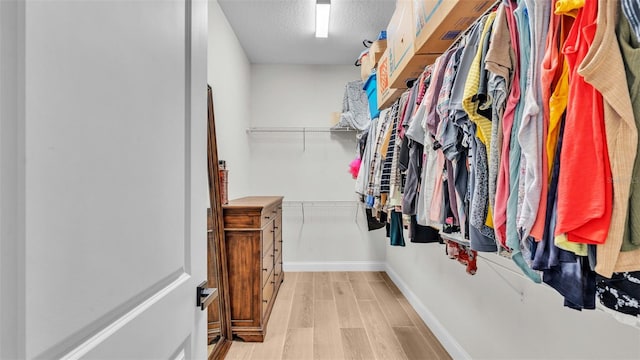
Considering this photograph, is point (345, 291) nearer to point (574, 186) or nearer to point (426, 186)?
point (426, 186)

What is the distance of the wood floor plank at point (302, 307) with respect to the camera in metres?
2.55

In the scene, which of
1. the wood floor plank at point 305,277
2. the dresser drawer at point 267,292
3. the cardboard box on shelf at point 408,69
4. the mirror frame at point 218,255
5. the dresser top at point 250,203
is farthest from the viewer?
the wood floor plank at point 305,277

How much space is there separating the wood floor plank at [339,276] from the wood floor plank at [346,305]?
11cm

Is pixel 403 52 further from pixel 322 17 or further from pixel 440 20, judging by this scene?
pixel 322 17

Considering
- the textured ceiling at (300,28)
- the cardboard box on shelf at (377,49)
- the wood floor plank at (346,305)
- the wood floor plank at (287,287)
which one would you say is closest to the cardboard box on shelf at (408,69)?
the cardboard box on shelf at (377,49)

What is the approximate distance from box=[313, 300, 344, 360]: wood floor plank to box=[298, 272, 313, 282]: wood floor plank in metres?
0.67

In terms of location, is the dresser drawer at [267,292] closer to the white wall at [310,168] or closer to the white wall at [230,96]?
the white wall at [230,96]

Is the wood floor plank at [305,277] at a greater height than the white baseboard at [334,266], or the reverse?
the white baseboard at [334,266]

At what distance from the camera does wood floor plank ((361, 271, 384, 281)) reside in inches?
145

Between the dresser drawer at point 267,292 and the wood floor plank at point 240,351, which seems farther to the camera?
the dresser drawer at point 267,292

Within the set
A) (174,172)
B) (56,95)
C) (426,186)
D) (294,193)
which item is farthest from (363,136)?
(56,95)

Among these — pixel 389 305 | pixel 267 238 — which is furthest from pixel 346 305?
pixel 267 238

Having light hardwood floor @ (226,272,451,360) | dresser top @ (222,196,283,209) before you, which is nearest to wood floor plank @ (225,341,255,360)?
light hardwood floor @ (226,272,451,360)

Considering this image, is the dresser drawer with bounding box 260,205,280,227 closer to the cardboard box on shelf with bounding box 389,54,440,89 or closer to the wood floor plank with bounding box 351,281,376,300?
the wood floor plank with bounding box 351,281,376,300
